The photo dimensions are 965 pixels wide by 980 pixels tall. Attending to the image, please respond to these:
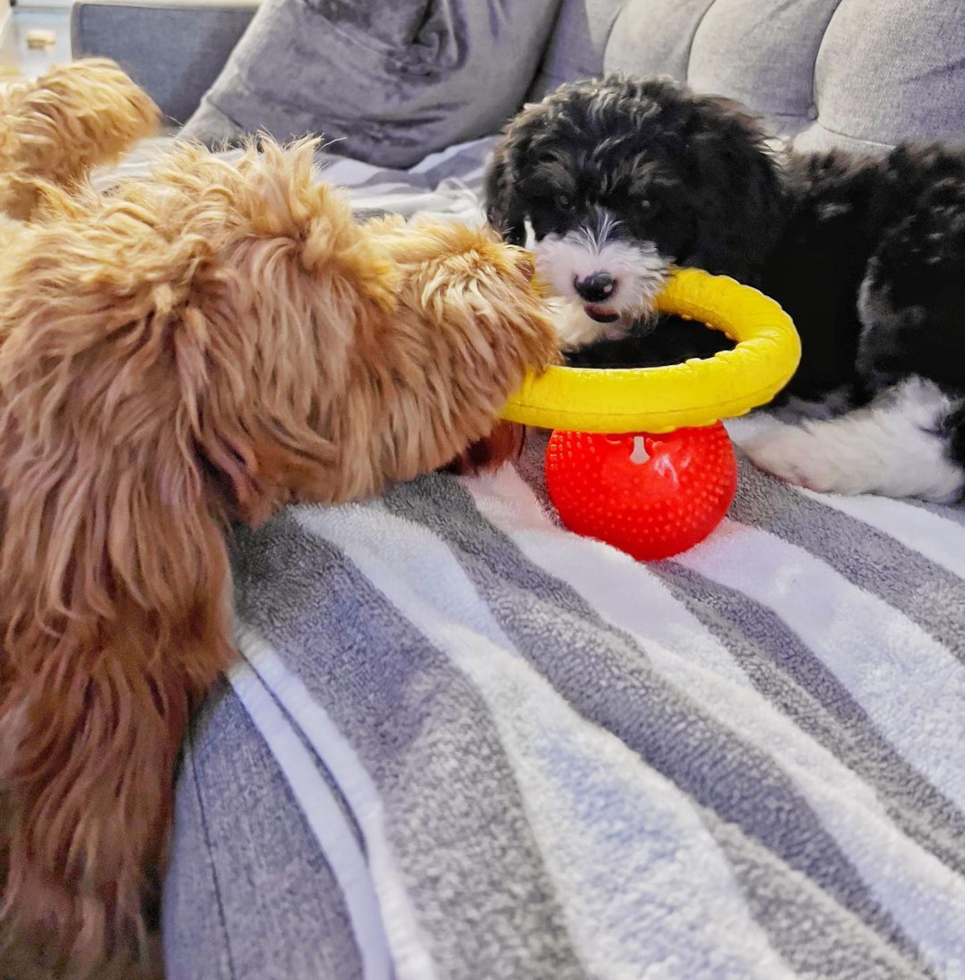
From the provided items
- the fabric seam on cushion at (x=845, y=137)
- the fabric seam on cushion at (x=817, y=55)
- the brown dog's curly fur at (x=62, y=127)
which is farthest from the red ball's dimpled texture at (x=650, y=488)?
the fabric seam on cushion at (x=817, y=55)

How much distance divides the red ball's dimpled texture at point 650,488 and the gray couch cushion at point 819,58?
976mm

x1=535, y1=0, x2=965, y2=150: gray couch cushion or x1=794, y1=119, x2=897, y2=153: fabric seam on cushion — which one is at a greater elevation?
x1=535, y1=0, x2=965, y2=150: gray couch cushion

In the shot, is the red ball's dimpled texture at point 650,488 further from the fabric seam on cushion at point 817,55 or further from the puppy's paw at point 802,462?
the fabric seam on cushion at point 817,55

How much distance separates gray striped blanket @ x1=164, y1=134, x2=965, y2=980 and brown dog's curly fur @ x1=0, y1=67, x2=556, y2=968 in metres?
0.06

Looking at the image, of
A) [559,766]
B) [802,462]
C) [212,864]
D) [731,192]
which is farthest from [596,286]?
[212,864]

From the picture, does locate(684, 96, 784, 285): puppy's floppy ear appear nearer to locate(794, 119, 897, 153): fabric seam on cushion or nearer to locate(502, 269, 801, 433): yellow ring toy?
locate(794, 119, 897, 153): fabric seam on cushion

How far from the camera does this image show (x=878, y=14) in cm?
168

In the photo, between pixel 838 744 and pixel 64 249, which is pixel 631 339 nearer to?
pixel 838 744

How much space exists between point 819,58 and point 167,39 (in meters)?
2.04

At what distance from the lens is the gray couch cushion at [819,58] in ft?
5.30

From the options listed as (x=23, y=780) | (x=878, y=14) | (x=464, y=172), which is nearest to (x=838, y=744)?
(x=23, y=780)

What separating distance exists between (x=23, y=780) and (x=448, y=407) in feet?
1.55

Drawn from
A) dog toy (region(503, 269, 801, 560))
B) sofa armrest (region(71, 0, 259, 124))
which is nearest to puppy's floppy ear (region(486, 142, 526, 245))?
dog toy (region(503, 269, 801, 560))

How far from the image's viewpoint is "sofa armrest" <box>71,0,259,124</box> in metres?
2.88
